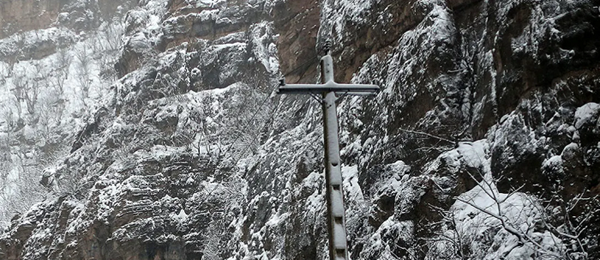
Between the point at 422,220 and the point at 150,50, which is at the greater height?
the point at 150,50

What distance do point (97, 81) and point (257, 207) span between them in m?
46.7

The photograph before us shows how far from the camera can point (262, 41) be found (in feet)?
122

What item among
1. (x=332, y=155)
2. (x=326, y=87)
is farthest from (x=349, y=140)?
(x=332, y=155)

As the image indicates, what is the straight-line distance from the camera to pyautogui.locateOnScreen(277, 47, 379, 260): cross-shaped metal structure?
6.55m

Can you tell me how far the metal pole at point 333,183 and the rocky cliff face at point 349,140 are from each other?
2.71m

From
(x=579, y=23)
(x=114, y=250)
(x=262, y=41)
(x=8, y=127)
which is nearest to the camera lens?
(x=579, y=23)

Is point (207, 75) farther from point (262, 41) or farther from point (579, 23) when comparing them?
point (579, 23)

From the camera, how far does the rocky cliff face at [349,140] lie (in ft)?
36.9

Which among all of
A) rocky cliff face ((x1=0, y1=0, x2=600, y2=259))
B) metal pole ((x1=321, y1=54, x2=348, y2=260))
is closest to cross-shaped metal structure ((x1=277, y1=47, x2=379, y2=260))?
metal pole ((x1=321, y1=54, x2=348, y2=260))

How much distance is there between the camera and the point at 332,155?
22.6ft

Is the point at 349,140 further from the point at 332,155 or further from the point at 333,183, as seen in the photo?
the point at 333,183

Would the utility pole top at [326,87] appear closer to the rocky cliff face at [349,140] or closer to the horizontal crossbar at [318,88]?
the horizontal crossbar at [318,88]

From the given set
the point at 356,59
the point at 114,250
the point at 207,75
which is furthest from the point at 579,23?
the point at 207,75

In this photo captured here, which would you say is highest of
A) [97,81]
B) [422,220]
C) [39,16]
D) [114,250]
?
[39,16]
